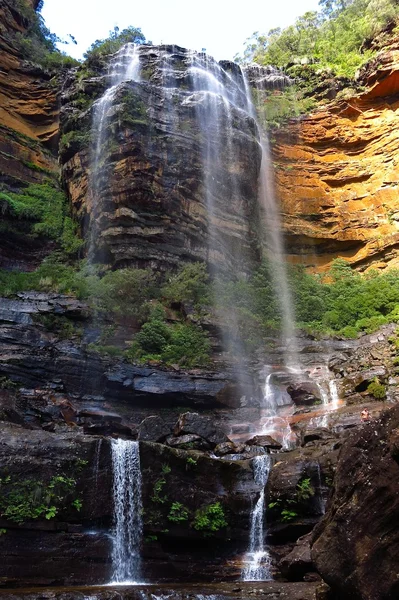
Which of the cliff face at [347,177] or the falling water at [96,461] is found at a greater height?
the cliff face at [347,177]

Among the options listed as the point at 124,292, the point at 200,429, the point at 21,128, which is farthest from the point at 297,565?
the point at 21,128

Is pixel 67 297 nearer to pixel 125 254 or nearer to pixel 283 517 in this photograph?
pixel 125 254

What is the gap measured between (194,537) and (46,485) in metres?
3.30

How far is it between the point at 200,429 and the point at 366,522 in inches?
328

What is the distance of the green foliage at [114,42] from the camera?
99.0 ft

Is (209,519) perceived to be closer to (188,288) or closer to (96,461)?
(96,461)

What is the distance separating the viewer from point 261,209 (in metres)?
29.1

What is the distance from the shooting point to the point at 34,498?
9.78 m

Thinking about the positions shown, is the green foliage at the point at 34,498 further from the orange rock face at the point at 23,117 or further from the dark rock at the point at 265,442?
the orange rock face at the point at 23,117

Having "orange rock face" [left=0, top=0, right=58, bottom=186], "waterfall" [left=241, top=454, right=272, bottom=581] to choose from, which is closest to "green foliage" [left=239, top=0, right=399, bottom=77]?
"orange rock face" [left=0, top=0, right=58, bottom=186]

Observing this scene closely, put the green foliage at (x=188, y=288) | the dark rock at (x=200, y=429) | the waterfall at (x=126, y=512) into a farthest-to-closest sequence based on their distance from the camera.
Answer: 1. the green foliage at (x=188, y=288)
2. the dark rock at (x=200, y=429)
3. the waterfall at (x=126, y=512)

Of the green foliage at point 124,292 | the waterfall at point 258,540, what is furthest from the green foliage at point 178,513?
the green foliage at point 124,292

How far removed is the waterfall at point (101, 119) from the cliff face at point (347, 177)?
391 inches

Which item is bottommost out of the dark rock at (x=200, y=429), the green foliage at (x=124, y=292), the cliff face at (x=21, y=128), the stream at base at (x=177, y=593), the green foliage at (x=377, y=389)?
the stream at base at (x=177, y=593)
